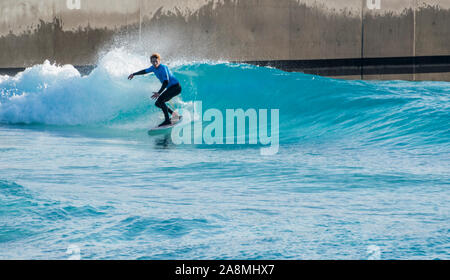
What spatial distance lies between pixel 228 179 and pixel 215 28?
9876 millimetres

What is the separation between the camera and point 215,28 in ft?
51.6

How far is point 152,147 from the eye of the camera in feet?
30.1

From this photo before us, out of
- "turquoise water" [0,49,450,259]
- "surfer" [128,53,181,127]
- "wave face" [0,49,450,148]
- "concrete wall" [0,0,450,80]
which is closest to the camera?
"turquoise water" [0,49,450,259]

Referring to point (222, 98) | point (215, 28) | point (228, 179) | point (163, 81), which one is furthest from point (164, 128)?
point (215, 28)

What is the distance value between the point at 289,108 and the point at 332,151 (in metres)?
4.17

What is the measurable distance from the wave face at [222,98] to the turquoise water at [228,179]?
1.7 inches

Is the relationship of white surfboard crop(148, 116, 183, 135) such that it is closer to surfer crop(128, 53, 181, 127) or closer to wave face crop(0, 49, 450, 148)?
surfer crop(128, 53, 181, 127)

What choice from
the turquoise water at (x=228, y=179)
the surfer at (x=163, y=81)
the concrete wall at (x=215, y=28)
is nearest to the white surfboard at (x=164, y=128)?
the surfer at (x=163, y=81)

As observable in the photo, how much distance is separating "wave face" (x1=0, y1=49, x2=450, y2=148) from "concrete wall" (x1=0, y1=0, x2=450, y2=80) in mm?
704

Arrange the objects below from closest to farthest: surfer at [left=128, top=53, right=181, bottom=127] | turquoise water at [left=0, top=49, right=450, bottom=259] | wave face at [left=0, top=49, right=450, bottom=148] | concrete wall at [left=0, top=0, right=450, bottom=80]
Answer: turquoise water at [left=0, top=49, right=450, bottom=259] < surfer at [left=128, top=53, right=181, bottom=127] < wave face at [left=0, top=49, right=450, bottom=148] < concrete wall at [left=0, top=0, right=450, bottom=80]

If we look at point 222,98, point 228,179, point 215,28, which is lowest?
point 228,179

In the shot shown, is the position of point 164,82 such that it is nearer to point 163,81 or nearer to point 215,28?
point 163,81

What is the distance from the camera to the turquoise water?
413 cm

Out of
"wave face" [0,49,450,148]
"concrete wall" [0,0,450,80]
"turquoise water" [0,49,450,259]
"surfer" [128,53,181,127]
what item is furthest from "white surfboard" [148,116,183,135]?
"concrete wall" [0,0,450,80]
